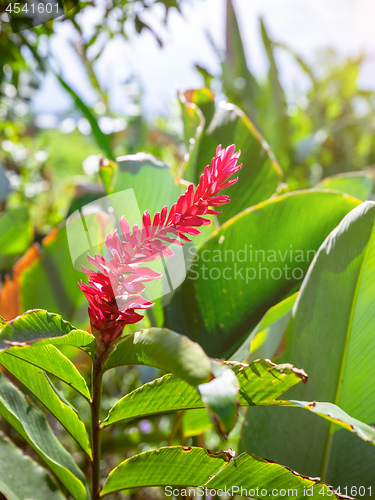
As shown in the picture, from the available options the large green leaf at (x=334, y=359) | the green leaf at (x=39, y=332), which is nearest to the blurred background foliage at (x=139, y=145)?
the large green leaf at (x=334, y=359)

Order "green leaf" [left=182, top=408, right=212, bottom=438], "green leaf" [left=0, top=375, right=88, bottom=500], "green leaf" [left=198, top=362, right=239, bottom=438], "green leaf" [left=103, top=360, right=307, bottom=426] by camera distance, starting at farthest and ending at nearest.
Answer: "green leaf" [left=182, top=408, right=212, bottom=438], "green leaf" [left=0, top=375, right=88, bottom=500], "green leaf" [left=103, top=360, right=307, bottom=426], "green leaf" [left=198, top=362, right=239, bottom=438]

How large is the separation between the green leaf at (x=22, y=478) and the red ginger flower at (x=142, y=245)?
261 millimetres

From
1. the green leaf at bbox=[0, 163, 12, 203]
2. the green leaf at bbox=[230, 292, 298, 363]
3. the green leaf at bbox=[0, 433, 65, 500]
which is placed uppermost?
the green leaf at bbox=[0, 163, 12, 203]

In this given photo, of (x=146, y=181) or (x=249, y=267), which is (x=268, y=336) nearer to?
(x=249, y=267)

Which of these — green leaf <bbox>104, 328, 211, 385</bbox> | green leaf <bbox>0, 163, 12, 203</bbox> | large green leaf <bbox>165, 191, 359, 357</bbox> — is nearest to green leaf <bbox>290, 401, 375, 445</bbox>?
green leaf <bbox>104, 328, 211, 385</bbox>

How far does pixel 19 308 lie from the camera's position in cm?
79

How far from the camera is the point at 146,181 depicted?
0.60m

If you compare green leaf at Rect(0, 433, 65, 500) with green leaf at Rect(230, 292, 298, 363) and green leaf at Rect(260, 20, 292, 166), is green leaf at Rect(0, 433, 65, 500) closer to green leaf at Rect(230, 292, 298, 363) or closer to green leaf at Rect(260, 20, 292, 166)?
green leaf at Rect(230, 292, 298, 363)

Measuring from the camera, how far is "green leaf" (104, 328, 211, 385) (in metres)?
0.29

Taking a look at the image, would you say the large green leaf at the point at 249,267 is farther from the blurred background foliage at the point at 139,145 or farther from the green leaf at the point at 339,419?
the green leaf at the point at 339,419

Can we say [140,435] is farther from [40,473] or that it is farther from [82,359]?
[40,473]

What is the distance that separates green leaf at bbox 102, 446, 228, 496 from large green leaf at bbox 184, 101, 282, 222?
36cm

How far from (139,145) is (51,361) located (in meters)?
1.28
